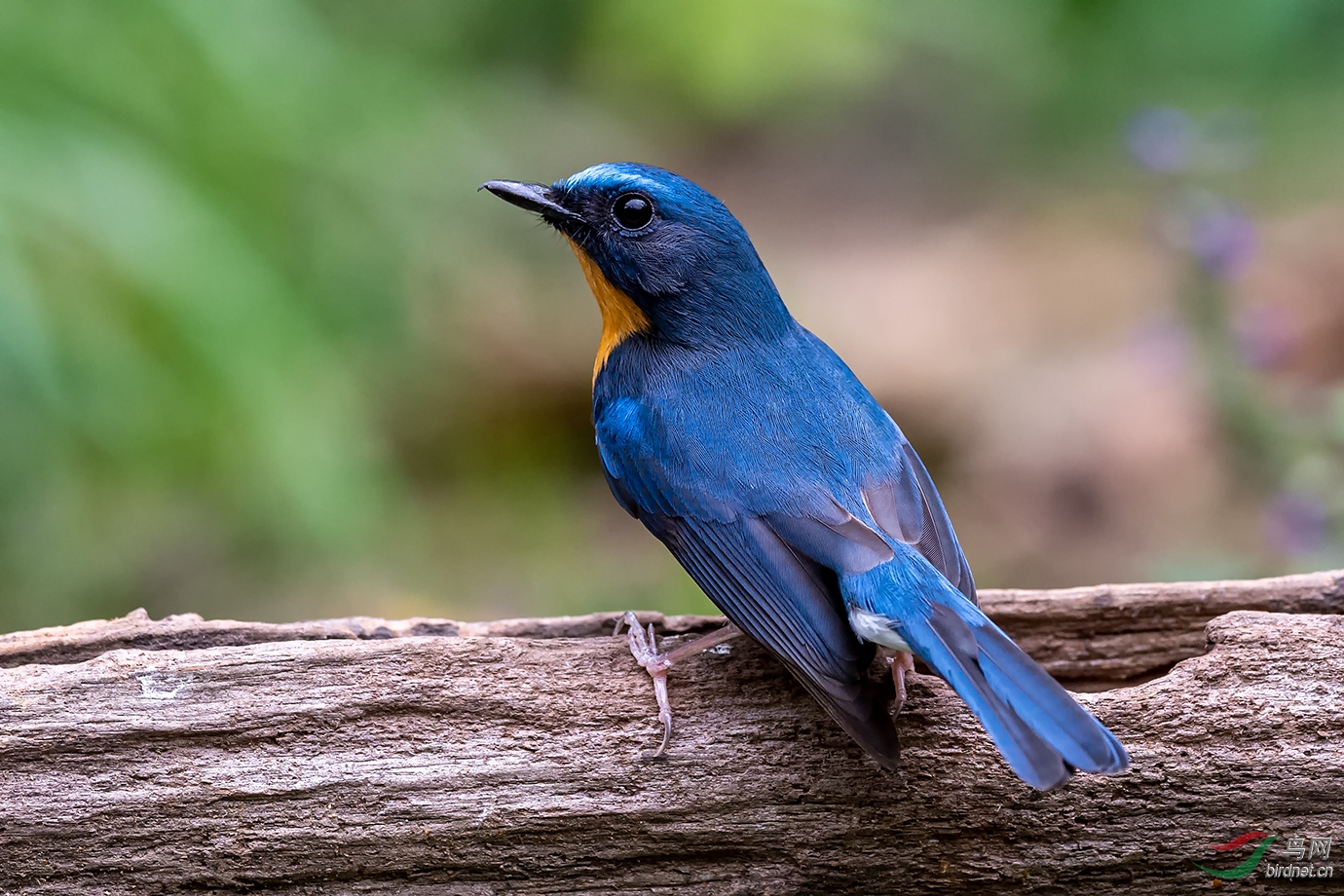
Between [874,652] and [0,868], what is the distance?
2.13 metres

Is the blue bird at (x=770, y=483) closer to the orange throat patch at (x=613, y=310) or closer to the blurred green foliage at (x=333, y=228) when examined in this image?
the orange throat patch at (x=613, y=310)

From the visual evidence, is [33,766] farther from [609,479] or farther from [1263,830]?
[1263,830]

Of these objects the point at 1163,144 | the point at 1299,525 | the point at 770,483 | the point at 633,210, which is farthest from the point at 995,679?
the point at 1163,144

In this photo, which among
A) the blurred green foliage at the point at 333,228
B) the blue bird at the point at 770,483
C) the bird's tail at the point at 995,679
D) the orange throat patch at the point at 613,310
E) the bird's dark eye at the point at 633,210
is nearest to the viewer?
the bird's tail at the point at 995,679

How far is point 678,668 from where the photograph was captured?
3469mm

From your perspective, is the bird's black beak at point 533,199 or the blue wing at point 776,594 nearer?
→ the blue wing at point 776,594

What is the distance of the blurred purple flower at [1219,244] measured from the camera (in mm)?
4770

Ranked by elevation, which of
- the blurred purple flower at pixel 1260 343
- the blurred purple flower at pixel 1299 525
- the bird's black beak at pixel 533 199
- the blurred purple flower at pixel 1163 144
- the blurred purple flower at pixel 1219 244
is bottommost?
the blurred purple flower at pixel 1299 525

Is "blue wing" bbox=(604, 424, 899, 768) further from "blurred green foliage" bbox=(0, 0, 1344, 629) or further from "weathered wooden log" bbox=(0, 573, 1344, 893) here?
"blurred green foliage" bbox=(0, 0, 1344, 629)

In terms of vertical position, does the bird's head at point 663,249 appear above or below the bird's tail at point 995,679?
above

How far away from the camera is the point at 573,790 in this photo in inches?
126

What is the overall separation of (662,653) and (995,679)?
924mm

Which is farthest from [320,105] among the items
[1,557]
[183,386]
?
[1,557]

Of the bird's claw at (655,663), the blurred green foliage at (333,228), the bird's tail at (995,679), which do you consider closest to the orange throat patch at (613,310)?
the bird's claw at (655,663)
